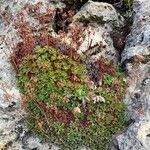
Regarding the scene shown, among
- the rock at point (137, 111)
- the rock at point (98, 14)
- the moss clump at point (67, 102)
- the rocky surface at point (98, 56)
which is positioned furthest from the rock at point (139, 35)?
the moss clump at point (67, 102)

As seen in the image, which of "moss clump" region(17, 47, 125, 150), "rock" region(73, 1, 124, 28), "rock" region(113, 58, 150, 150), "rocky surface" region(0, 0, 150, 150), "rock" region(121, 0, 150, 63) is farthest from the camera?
"rock" region(73, 1, 124, 28)

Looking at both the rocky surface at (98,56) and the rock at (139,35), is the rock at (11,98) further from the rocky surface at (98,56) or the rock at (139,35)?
the rock at (139,35)

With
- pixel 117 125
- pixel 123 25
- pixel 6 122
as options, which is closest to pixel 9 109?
pixel 6 122

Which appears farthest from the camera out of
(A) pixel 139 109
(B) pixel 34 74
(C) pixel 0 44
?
(C) pixel 0 44

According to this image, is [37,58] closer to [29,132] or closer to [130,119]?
[29,132]

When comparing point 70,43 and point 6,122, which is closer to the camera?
point 6,122

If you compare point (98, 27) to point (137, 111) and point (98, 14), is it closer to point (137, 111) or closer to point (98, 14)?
point (98, 14)

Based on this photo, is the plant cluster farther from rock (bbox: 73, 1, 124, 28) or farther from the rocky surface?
rock (bbox: 73, 1, 124, 28)

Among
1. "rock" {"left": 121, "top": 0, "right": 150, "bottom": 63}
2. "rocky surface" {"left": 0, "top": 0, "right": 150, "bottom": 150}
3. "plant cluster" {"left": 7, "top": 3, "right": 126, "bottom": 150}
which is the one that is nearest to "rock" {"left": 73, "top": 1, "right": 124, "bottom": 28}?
"rocky surface" {"left": 0, "top": 0, "right": 150, "bottom": 150}

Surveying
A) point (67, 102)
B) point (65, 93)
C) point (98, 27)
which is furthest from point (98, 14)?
point (67, 102)
